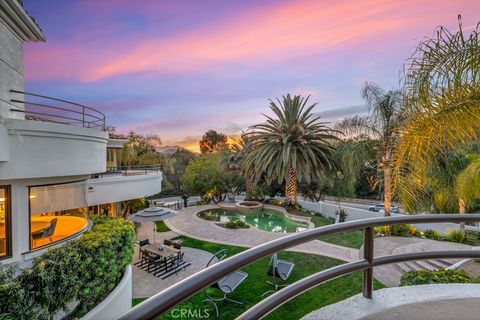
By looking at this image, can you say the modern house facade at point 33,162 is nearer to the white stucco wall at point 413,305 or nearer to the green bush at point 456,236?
the white stucco wall at point 413,305

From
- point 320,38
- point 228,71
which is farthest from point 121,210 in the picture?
point 320,38

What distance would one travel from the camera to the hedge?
15.0ft

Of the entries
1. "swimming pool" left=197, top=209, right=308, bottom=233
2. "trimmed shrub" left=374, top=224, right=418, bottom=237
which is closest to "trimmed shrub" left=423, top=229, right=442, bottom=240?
"trimmed shrub" left=374, top=224, right=418, bottom=237

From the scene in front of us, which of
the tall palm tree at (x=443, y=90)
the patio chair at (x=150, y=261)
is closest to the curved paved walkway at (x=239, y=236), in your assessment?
the patio chair at (x=150, y=261)

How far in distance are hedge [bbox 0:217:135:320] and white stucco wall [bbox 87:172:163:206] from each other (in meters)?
5.23

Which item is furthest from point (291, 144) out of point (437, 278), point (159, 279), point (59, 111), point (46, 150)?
point (46, 150)

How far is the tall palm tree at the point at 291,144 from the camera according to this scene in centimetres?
1941

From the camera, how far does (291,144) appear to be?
1970cm

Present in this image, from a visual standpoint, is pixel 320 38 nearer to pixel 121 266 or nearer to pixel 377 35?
pixel 377 35

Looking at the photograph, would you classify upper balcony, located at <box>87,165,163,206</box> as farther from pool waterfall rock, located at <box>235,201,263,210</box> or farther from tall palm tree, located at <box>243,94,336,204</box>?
pool waterfall rock, located at <box>235,201,263,210</box>

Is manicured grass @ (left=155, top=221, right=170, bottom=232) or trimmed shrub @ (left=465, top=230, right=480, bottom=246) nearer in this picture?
trimmed shrub @ (left=465, top=230, right=480, bottom=246)

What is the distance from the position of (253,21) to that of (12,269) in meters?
10.3

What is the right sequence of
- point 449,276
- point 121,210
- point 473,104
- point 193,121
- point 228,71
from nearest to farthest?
point 473,104 → point 449,276 → point 228,71 → point 121,210 → point 193,121

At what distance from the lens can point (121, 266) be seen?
7312 millimetres
